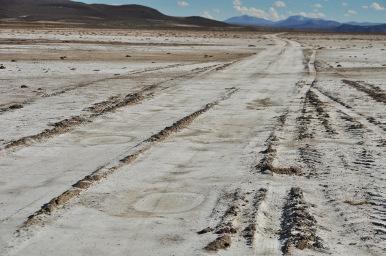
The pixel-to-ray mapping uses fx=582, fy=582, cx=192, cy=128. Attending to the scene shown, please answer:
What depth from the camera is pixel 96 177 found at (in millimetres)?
8453

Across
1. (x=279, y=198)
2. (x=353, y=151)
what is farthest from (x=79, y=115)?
(x=279, y=198)

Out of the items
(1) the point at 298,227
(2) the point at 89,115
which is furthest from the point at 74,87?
(1) the point at 298,227

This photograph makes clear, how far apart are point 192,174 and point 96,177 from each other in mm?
1427

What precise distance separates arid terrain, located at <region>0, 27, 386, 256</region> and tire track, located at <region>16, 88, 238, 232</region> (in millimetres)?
28

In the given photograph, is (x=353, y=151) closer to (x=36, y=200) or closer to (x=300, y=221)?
(x=300, y=221)

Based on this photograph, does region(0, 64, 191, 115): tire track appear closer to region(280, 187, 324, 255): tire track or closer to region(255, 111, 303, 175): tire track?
region(255, 111, 303, 175): tire track

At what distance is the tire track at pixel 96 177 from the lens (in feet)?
22.1

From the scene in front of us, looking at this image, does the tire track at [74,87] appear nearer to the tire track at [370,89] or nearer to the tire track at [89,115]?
the tire track at [89,115]

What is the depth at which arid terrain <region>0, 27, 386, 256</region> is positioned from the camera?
20.2 ft

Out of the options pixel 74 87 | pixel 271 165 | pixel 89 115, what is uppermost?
pixel 271 165

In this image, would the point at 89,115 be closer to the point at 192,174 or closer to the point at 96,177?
the point at 96,177

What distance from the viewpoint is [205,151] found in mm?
10367

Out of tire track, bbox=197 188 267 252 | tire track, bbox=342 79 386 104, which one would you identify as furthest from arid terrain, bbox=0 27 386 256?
tire track, bbox=342 79 386 104

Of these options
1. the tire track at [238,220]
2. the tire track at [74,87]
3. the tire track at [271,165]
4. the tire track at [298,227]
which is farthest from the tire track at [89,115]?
the tire track at [298,227]
